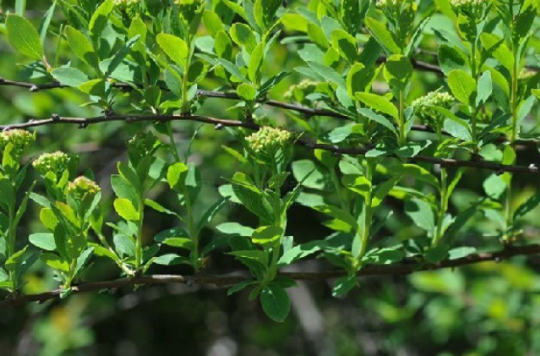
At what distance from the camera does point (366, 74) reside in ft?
5.03

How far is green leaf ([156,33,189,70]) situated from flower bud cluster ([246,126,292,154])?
18 cm

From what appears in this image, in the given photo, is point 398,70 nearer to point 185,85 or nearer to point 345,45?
point 345,45

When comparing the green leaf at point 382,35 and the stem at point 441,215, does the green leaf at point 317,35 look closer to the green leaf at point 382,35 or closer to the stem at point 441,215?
the green leaf at point 382,35

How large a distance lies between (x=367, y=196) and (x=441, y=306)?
1.73 meters

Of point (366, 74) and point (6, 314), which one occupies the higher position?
point (366, 74)

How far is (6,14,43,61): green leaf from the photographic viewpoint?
1584 millimetres

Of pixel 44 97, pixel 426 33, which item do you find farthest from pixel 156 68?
pixel 44 97

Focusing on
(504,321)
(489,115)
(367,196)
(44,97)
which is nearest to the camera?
(367,196)

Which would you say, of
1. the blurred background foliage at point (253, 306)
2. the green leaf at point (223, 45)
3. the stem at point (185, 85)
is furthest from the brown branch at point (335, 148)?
the blurred background foliage at point (253, 306)

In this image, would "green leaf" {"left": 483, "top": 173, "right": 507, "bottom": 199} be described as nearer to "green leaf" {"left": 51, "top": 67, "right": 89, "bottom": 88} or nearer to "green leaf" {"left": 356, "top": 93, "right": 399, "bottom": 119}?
"green leaf" {"left": 356, "top": 93, "right": 399, "bottom": 119}

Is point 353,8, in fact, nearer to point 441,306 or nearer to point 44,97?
point 44,97

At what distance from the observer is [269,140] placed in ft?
4.76

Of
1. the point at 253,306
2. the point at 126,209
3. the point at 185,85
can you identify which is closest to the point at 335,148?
the point at 185,85

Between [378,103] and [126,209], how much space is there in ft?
1.58
